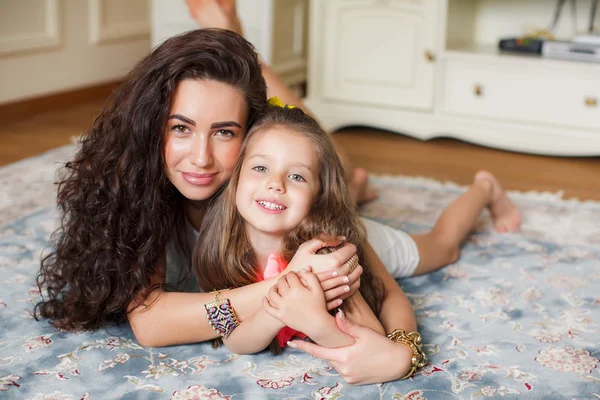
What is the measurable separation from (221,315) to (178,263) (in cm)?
32

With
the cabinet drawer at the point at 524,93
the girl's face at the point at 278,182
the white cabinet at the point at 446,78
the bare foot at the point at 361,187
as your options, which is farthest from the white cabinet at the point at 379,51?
the girl's face at the point at 278,182

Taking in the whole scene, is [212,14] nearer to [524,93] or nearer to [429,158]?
[429,158]

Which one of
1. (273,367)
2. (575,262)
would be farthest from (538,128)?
(273,367)

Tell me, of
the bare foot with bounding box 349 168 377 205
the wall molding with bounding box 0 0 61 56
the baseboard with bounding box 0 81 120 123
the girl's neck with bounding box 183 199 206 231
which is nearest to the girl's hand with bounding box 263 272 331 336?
the girl's neck with bounding box 183 199 206 231

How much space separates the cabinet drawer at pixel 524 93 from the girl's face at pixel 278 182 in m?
1.97

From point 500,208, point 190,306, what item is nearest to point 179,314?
point 190,306

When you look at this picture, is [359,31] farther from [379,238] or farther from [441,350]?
[441,350]

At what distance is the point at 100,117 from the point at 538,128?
2.15 m

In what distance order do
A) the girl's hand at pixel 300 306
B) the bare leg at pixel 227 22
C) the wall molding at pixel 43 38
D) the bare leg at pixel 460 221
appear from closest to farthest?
the girl's hand at pixel 300 306 → the bare leg at pixel 460 221 → the bare leg at pixel 227 22 → the wall molding at pixel 43 38

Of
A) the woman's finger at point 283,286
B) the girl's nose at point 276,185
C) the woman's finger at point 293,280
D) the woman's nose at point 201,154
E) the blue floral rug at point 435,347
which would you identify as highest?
the woman's nose at point 201,154

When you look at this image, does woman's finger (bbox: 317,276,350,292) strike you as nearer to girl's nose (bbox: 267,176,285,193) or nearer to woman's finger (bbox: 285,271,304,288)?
woman's finger (bbox: 285,271,304,288)

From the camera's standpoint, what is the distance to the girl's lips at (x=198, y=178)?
1333 millimetres

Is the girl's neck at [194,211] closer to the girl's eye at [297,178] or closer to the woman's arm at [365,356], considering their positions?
the girl's eye at [297,178]

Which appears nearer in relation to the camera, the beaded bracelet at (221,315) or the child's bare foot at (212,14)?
the beaded bracelet at (221,315)
